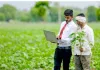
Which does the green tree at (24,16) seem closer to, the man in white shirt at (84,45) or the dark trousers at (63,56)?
the dark trousers at (63,56)

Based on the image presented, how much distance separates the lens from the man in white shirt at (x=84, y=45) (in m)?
6.71

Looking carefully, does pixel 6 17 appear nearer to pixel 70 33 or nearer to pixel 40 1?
pixel 40 1

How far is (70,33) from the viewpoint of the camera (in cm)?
693

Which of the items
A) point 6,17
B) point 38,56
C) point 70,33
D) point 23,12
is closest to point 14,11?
point 6,17

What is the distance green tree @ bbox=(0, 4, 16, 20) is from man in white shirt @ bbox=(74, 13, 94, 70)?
136ft

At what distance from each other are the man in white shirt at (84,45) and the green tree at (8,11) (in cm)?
4149

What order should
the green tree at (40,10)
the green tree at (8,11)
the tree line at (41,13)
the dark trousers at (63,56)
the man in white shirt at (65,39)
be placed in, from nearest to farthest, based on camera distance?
the man in white shirt at (65,39) → the dark trousers at (63,56) → the green tree at (8,11) → the tree line at (41,13) → the green tree at (40,10)

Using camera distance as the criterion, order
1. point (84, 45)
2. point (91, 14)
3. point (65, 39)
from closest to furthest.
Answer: point (84, 45) < point (65, 39) < point (91, 14)

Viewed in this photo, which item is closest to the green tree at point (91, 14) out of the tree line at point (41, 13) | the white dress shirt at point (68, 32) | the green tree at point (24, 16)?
the tree line at point (41, 13)

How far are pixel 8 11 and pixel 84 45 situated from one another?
45.9 meters

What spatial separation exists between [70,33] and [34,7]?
5152 cm

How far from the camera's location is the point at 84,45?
6781 millimetres

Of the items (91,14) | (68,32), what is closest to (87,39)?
(68,32)

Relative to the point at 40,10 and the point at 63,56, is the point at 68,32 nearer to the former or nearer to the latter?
the point at 63,56
